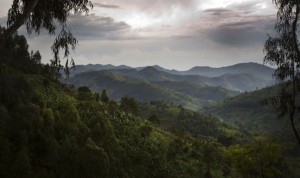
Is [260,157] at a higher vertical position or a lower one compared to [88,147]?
higher

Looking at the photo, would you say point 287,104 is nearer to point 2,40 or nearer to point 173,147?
point 2,40

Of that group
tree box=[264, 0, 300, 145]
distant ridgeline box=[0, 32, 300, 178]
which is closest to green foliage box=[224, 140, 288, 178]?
distant ridgeline box=[0, 32, 300, 178]

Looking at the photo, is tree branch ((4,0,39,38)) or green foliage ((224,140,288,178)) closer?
tree branch ((4,0,39,38))

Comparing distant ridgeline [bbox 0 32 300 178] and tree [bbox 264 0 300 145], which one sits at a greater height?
tree [bbox 264 0 300 145]

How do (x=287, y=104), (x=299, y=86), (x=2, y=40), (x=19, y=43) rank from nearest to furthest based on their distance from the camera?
(x=2, y=40), (x=299, y=86), (x=287, y=104), (x=19, y=43)

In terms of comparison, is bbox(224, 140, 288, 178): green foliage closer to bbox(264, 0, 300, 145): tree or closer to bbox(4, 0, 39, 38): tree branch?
bbox(264, 0, 300, 145): tree

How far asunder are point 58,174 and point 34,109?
690 inches

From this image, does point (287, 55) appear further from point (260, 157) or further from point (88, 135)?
point (88, 135)

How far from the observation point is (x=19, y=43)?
483ft

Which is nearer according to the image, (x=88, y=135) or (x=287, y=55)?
(x=287, y=55)

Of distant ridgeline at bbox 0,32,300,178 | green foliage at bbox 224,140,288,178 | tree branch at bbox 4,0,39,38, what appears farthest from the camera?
distant ridgeline at bbox 0,32,300,178

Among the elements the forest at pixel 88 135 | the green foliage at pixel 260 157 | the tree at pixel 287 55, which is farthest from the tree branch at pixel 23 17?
the green foliage at pixel 260 157

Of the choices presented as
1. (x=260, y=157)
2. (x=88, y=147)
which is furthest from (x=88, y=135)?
(x=260, y=157)

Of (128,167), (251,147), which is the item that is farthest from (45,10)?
(128,167)
